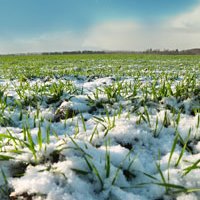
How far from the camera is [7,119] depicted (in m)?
2.66

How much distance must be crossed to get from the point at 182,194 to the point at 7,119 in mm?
1854

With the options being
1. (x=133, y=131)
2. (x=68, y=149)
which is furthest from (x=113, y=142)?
(x=68, y=149)

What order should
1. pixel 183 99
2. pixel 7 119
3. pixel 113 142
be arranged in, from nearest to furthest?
pixel 113 142
pixel 7 119
pixel 183 99

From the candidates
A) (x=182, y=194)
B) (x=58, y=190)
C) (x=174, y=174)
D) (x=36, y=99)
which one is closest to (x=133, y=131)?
(x=174, y=174)

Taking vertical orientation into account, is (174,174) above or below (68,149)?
below

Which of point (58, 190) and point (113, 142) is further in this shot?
point (113, 142)

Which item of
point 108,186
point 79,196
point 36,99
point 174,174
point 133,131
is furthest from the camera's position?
point 36,99

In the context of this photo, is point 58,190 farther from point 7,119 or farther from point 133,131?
point 7,119

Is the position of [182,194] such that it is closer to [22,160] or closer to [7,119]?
[22,160]

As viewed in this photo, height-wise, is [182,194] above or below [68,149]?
below

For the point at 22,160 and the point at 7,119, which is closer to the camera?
the point at 22,160

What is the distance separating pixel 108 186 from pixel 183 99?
2000mm

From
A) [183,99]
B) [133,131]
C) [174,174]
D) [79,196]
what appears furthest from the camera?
[183,99]

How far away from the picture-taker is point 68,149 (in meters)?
1.66
